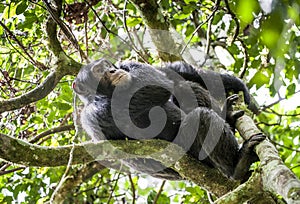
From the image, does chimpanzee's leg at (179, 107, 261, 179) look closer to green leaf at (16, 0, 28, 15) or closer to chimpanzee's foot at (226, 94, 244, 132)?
chimpanzee's foot at (226, 94, 244, 132)

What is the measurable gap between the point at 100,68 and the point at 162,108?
0.79m

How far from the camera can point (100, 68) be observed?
14.3 ft

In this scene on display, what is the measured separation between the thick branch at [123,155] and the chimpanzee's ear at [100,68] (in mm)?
1046

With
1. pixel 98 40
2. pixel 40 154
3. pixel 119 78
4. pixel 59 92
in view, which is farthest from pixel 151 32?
pixel 40 154

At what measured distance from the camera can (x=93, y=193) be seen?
6379 mm

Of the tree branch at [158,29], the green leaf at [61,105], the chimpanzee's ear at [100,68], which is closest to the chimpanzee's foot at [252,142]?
the tree branch at [158,29]

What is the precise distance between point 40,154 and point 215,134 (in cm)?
161

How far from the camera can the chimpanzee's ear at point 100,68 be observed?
4.29 meters

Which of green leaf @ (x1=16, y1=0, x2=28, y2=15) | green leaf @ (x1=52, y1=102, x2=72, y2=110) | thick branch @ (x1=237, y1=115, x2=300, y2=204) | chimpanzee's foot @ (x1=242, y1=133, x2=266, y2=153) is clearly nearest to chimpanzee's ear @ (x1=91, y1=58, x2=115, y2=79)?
green leaf @ (x1=52, y1=102, x2=72, y2=110)

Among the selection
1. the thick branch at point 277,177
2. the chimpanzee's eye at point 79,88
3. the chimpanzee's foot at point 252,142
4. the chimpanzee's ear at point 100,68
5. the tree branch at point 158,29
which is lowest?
the thick branch at point 277,177

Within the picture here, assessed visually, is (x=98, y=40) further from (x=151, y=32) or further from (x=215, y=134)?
(x=215, y=134)

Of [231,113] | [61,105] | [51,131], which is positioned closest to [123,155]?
[231,113]

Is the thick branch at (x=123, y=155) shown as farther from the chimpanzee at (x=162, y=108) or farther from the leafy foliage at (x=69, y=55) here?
the leafy foliage at (x=69, y=55)

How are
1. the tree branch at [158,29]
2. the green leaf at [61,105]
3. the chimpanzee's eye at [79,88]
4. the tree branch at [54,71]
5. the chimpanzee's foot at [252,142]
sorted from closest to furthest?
the chimpanzee's foot at [252,142] → the tree branch at [54,71] → the chimpanzee's eye at [79,88] → the tree branch at [158,29] → the green leaf at [61,105]
